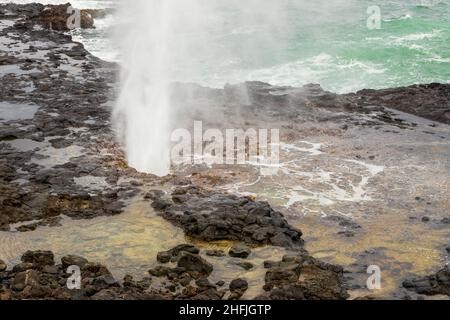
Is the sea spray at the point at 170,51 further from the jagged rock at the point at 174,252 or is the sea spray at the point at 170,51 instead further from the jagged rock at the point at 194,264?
the jagged rock at the point at 194,264

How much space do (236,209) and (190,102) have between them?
9.57m

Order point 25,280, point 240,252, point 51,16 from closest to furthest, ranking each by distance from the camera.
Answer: point 25,280, point 240,252, point 51,16

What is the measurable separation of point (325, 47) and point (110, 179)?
22994mm

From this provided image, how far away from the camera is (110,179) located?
16.0 metres

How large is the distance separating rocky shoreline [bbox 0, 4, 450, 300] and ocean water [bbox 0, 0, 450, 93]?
5221 millimetres

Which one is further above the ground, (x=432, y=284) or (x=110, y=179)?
(x=110, y=179)

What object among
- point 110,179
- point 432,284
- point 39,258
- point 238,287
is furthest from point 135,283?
point 432,284

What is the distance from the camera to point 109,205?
14.5m

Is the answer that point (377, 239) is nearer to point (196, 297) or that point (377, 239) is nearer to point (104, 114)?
point (196, 297)

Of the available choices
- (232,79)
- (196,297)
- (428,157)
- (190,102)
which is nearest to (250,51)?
(232,79)

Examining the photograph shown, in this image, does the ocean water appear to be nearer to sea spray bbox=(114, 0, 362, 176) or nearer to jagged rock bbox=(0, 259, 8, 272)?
sea spray bbox=(114, 0, 362, 176)

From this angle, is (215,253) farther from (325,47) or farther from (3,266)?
(325,47)

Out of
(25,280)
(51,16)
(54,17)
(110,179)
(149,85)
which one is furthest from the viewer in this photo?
(54,17)

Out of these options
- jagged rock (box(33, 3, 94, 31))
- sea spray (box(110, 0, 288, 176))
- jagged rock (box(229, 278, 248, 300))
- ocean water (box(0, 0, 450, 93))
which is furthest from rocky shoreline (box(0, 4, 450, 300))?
ocean water (box(0, 0, 450, 93))
